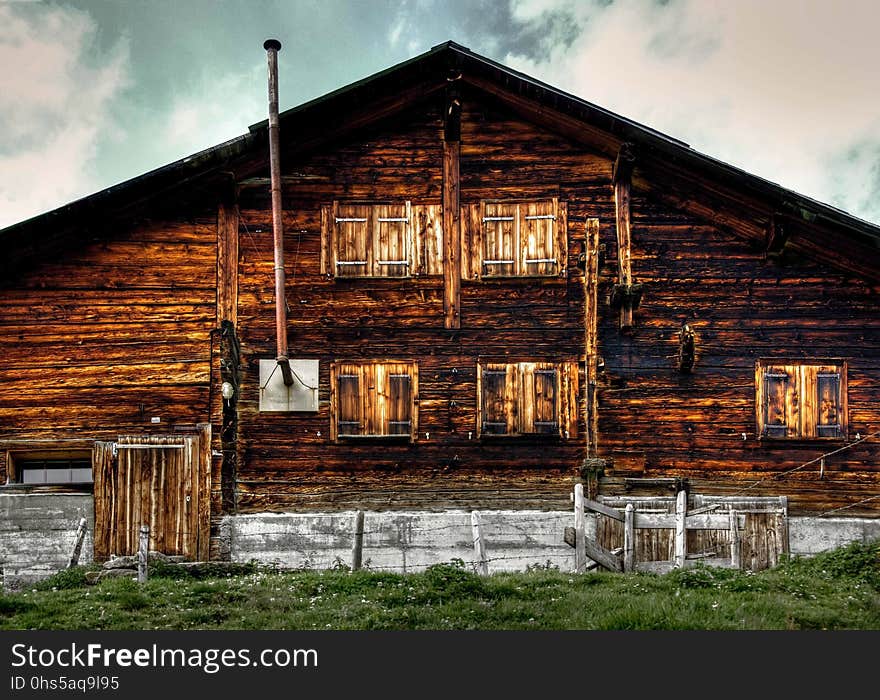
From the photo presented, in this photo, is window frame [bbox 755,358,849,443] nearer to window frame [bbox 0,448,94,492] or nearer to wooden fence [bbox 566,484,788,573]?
wooden fence [bbox 566,484,788,573]

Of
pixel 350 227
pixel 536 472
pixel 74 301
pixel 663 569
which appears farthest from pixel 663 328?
pixel 74 301

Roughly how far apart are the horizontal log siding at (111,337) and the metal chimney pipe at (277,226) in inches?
57.7

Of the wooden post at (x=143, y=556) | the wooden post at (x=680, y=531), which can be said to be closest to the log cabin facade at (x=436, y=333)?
the wooden post at (x=680, y=531)

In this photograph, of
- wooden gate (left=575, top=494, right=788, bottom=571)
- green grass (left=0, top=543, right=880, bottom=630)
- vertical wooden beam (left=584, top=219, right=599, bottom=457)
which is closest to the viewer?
green grass (left=0, top=543, right=880, bottom=630)

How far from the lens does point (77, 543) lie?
14.8 m

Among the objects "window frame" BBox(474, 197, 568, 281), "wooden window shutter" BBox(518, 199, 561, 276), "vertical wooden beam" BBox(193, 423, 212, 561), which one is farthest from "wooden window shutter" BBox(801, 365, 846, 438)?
"vertical wooden beam" BBox(193, 423, 212, 561)

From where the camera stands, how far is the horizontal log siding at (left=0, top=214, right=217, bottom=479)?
15648mm

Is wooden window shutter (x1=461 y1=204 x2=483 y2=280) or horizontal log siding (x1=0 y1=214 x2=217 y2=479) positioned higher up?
wooden window shutter (x1=461 y1=204 x2=483 y2=280)

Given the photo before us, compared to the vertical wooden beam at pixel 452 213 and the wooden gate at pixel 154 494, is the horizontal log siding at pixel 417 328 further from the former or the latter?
the wooden gate at pixel 154 494

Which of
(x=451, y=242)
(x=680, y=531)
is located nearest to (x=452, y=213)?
(x=451, y=242)

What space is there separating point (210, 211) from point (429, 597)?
9068 mm

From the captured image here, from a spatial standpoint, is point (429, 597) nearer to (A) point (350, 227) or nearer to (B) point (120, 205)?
(A) point (350, 227)

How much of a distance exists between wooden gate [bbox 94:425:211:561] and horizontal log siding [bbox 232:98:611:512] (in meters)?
0.87

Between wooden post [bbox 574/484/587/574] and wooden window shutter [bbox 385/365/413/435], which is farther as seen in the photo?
wooden window shutter [bbox 385/365/413/435]
